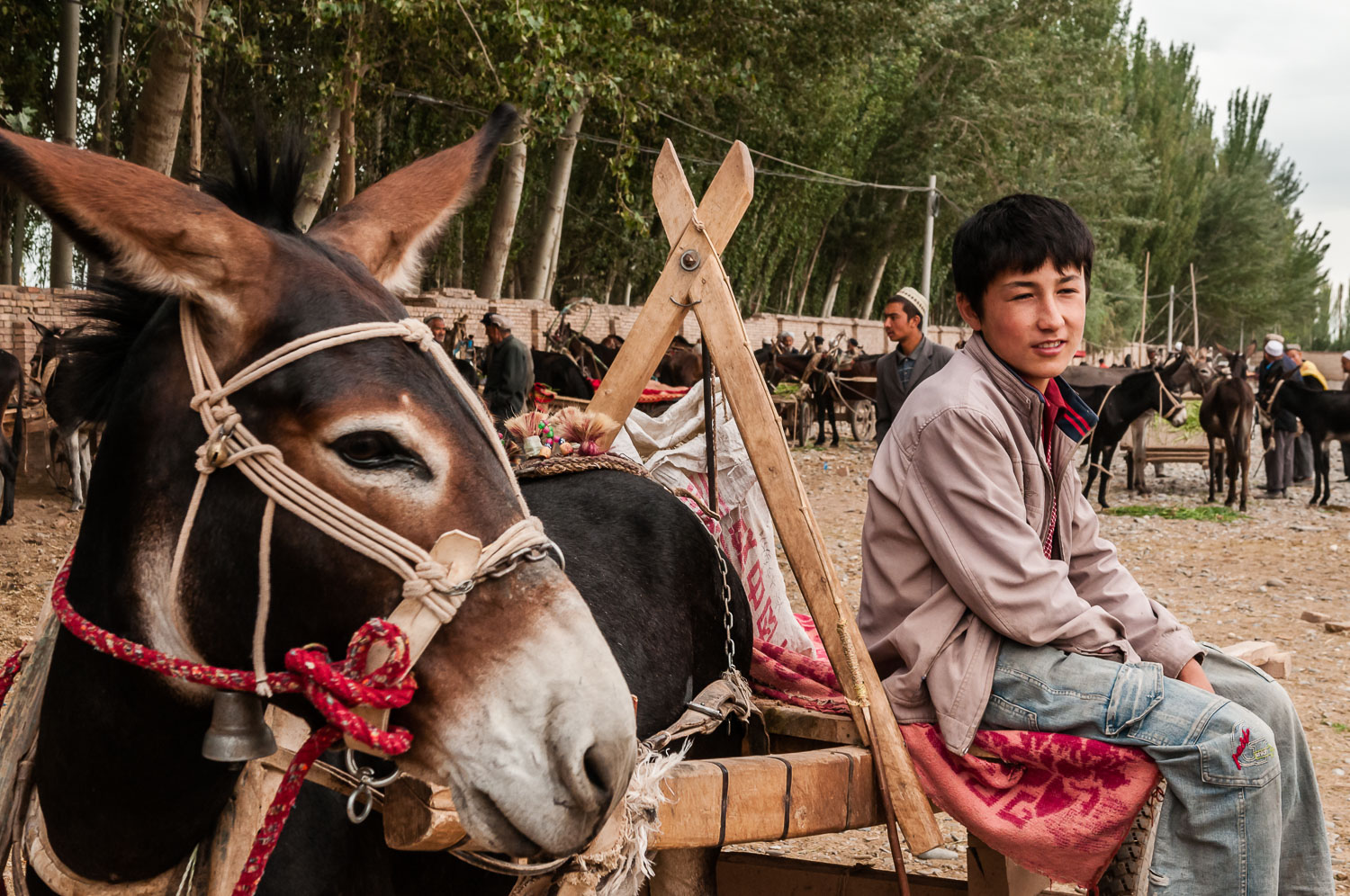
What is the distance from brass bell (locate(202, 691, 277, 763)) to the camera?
1400mm

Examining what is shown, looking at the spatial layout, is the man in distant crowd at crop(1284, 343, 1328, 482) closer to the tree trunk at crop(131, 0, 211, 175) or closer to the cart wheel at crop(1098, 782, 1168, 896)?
the tree trunk at crop(131, 0, 211, 175)

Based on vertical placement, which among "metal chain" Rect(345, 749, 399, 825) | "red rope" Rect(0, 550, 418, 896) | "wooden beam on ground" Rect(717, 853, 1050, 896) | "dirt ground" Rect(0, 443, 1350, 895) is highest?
"red rope" Rect(0, 550, 418, 896)

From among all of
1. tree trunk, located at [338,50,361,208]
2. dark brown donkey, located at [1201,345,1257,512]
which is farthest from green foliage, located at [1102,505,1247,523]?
tree trunk, located at [338,50,361,208]

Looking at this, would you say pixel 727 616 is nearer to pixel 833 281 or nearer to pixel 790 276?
pixel 790 276

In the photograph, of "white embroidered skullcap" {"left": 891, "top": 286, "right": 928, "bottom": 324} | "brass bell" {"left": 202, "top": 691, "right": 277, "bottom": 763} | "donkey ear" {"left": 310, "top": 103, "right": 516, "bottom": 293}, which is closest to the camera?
"brass bell" {"left": 202, "top": 691, "right": 277, "bottom": 763}

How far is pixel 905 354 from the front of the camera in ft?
27.5

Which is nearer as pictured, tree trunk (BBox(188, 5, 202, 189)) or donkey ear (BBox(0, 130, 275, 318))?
donkey ear (BBox(0, 130, 275, 318))

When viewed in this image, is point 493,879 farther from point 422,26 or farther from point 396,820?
point 422,26

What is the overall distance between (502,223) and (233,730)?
60.2 feet

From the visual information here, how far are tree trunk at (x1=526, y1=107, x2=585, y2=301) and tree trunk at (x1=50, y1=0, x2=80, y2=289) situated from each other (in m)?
7.81

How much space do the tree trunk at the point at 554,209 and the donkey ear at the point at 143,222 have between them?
60.7 feet

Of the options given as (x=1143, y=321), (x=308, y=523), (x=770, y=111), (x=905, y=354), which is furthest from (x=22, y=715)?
(x=1143, y=321)

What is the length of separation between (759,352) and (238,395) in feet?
76.8

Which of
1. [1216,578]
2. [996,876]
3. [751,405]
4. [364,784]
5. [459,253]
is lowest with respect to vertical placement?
[1216,578]
